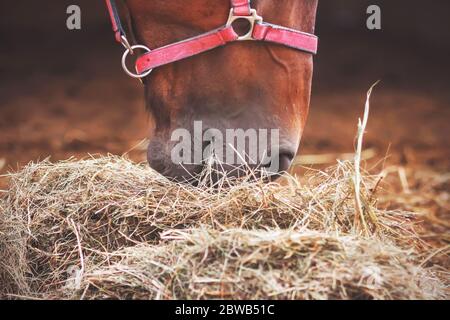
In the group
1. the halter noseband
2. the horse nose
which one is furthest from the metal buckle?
the horse nose

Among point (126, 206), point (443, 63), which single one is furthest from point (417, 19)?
point (126, 206)

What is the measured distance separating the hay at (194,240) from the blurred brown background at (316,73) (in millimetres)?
2469

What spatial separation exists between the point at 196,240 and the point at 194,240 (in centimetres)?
1

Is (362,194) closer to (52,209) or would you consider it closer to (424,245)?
(424,245)

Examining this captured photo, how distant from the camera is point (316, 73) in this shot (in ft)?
19.6

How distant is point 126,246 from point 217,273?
1.59ft

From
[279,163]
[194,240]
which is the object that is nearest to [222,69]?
[279,163]

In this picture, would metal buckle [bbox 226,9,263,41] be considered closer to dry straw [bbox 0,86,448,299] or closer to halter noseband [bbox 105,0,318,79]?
halter noseband [bbox 105,0,318,79]

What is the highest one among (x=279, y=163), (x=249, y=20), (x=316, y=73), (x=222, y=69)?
(x=249, y=20)

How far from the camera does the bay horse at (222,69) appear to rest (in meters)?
2.04

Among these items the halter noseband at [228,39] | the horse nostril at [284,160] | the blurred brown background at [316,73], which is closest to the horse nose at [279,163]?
the horse nostril at [284,160]

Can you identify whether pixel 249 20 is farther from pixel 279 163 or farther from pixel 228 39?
pixel 279 163

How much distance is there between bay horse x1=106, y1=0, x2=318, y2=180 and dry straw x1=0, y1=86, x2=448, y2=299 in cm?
14

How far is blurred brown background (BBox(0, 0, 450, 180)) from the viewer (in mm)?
4898
